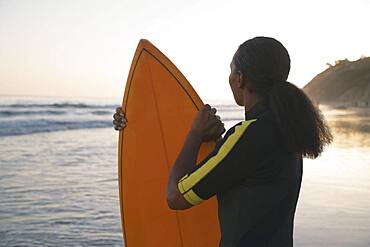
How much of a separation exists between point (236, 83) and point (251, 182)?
1.08ft

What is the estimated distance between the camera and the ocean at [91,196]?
5086 mm

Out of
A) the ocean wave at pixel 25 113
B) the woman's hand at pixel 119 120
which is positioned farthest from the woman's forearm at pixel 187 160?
the ocean wave at pixel 25 113

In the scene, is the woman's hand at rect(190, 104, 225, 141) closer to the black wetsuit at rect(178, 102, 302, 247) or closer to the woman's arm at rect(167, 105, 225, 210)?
the woman's arm at rect(167, 105, 225, 210)

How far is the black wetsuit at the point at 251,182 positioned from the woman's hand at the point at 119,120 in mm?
1237

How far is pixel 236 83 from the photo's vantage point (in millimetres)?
1658

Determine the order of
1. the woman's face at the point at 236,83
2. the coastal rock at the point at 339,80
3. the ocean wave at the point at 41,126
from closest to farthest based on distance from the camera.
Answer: the woman's face at the point at 236,83 → the ocean wave at the point at 41,126 → the coastal rock at the point at 339,80

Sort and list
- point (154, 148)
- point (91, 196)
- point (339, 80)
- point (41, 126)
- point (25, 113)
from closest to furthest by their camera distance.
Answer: point (154, 148) → point (91, 196) → point (41, 126) → point (25, 113) → point (339, 80)

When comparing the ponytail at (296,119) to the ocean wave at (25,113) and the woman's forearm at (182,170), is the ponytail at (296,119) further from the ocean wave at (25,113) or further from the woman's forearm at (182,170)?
the ocean wave at (25,113)

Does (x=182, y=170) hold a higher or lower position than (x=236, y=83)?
lower

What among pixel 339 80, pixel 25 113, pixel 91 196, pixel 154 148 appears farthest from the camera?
pixel 339 80

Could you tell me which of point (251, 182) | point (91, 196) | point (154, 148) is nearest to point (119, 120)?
point (154, 148)

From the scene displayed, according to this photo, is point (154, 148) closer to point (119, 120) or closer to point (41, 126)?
point (119, 120)

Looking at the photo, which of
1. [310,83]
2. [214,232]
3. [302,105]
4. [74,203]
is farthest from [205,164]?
[310,83]

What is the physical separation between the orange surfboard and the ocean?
2170 mm
